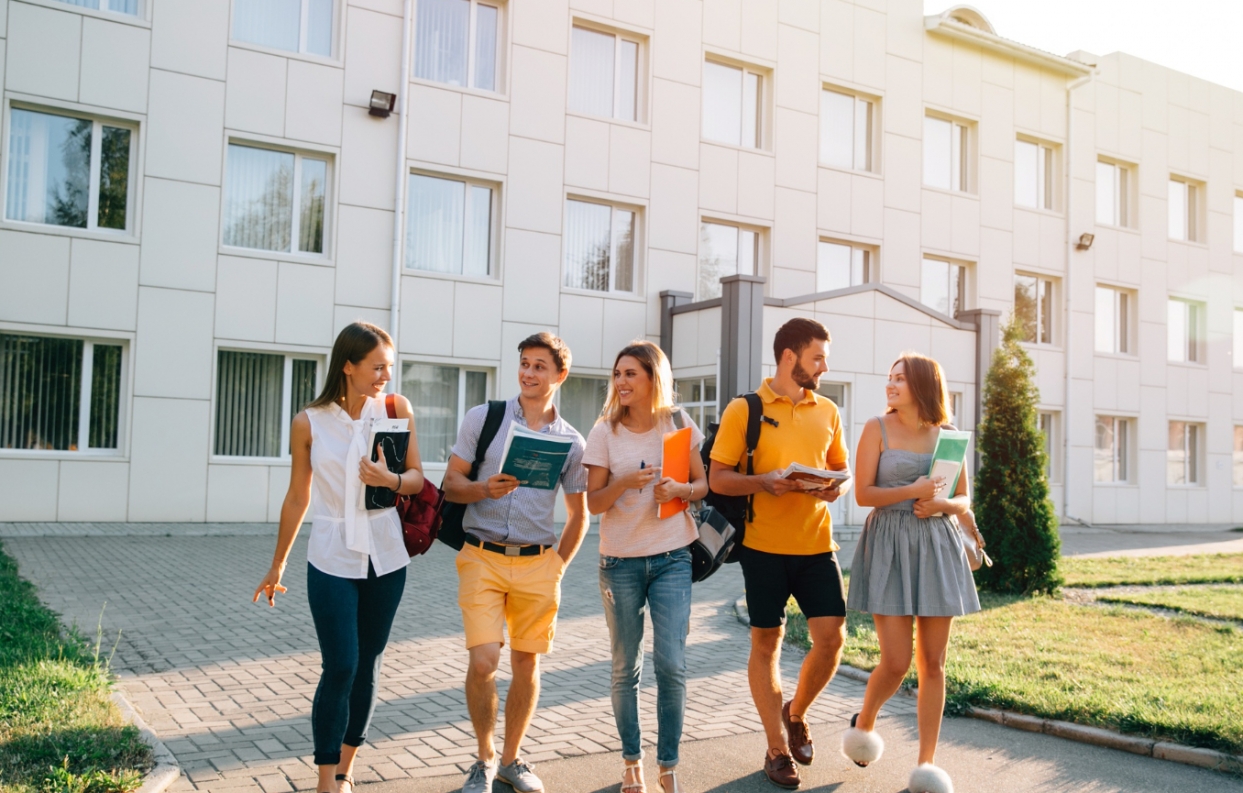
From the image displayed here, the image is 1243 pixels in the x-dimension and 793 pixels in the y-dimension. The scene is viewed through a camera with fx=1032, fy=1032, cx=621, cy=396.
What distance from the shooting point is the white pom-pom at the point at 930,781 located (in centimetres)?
452

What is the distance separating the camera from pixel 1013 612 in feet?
30.7

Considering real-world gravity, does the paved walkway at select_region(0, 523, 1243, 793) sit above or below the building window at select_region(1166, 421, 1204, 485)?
below

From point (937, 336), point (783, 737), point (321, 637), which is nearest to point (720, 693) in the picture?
point (783, 737)

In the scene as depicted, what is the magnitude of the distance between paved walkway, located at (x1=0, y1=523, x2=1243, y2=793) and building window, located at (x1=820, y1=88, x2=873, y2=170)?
14057 mm

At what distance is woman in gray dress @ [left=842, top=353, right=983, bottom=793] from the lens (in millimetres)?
4652

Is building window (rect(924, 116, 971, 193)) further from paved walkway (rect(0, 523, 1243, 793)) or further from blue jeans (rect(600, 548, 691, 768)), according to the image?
blue jeans (rect(600, 548, 691, 768))

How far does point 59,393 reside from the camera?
15008 mm

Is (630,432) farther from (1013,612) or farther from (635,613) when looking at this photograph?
(1013,612)

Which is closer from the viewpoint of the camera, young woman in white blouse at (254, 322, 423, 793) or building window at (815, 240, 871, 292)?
young woman in white blouse at (254, 322, 423, 793)

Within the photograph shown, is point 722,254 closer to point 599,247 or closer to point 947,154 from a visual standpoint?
point 599,247

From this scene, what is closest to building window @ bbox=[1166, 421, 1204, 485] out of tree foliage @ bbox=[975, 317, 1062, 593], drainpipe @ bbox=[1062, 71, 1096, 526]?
drainpipe @ bbox=[1062, 71, 1096, 526]

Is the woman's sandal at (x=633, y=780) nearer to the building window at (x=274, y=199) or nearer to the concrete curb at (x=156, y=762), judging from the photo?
the concrete curb at (x=156, y=762)

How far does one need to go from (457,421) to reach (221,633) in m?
10.3

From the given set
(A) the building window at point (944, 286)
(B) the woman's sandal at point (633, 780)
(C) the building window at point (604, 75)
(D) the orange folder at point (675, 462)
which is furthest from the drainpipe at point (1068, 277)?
(B) the woman's sandal at point (633, 780)
